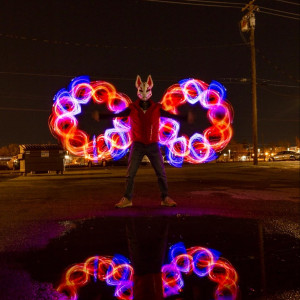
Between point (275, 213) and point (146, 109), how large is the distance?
311cm

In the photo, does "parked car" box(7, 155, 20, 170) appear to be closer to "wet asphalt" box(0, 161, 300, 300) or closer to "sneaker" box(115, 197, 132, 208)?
"wet asphalt" box(0, 161, 300, 300)

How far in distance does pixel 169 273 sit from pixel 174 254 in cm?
57

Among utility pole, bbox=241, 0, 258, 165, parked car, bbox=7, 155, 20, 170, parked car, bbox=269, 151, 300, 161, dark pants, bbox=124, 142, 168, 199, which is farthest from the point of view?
parked car, bbox=269, 151, 300, 161

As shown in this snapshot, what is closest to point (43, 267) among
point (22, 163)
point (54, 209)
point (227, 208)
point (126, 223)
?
point (126, 223)

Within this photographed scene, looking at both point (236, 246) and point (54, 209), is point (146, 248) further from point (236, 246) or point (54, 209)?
point (54, 209)

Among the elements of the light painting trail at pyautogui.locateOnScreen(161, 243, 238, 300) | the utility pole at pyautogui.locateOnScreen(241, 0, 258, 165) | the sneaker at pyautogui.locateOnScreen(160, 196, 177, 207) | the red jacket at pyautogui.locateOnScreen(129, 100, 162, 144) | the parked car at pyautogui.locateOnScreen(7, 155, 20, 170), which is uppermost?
the utility pole at pyautogui.locateOnScreen(241, 0, 258, 165)

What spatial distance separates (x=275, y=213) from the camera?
5824 mm

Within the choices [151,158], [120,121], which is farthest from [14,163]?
[151,158]

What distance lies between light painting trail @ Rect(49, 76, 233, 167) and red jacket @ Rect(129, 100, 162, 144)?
700 cm

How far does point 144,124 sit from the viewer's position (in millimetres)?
6910

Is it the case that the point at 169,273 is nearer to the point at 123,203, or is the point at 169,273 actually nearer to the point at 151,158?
the point at 123,203

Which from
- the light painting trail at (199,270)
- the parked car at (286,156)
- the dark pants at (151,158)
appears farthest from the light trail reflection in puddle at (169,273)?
the parked car at (286,156)

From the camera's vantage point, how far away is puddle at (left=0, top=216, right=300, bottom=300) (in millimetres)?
2686

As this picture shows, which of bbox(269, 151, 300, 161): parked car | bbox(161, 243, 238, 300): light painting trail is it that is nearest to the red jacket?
bbox(161, 243, 238, 300): light painting trail
